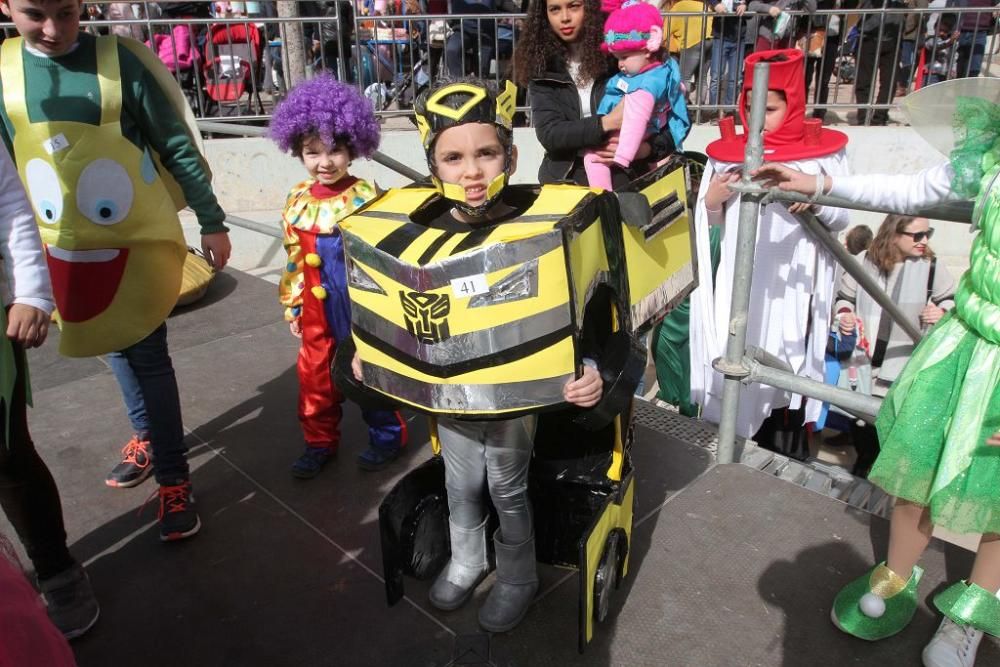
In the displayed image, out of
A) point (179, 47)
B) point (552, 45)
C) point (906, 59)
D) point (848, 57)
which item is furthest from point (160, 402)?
point (848, 57)

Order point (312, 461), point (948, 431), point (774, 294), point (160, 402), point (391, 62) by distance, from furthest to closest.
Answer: point (391, 62) < point (774, 294) < point (312, 461) < point (160, 402) < point (948, 431)

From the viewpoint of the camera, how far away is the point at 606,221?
83.3 inches

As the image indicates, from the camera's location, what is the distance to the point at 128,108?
104 inches

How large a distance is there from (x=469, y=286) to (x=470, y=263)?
5 centimetres

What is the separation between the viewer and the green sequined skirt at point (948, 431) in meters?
2.02

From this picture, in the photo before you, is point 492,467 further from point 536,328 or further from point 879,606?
point 879,606

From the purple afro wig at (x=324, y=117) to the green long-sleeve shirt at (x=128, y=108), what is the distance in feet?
1.27

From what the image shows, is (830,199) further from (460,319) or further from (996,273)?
(460,319)

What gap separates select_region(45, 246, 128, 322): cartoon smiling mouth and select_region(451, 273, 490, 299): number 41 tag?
4.59 feet

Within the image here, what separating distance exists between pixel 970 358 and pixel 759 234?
1.55m

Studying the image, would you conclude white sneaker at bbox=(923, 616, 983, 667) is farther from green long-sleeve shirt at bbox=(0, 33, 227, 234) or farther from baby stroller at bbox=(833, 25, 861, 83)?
baby stroller at bbox=(833, 25, 861, 83)

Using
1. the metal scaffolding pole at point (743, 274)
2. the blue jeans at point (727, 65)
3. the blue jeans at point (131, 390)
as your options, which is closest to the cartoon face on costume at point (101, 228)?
the blue jeans at point (131, 390)

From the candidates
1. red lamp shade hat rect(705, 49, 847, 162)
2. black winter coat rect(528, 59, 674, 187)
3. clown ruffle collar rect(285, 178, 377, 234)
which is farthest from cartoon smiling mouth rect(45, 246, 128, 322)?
red lamp shade hat rect(705, 49, 847, 162)

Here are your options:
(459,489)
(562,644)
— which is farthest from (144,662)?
(562,644)
